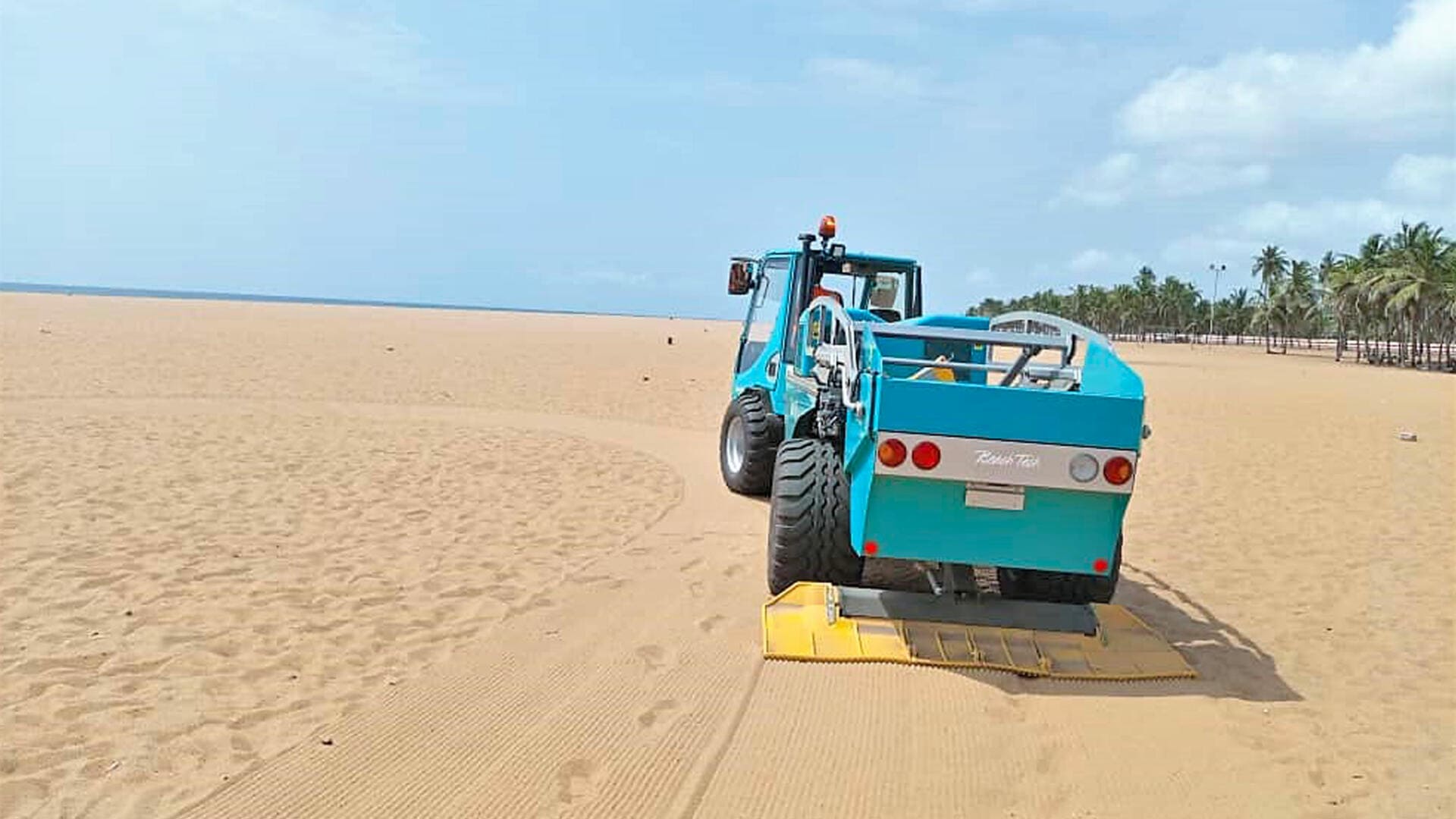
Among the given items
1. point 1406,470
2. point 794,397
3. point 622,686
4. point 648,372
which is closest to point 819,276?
point 794,397

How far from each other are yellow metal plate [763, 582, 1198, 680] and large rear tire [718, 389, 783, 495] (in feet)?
11.6

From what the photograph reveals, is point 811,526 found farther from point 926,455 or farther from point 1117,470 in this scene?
point 1117,470

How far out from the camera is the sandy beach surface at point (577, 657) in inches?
149

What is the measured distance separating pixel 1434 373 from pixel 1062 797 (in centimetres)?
5871

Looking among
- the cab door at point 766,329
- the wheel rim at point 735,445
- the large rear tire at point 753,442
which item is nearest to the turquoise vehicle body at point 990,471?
the cab door at point 766,329

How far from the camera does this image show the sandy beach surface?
3797 millimetres

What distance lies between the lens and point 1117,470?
4.76m

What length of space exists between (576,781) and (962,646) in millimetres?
2305

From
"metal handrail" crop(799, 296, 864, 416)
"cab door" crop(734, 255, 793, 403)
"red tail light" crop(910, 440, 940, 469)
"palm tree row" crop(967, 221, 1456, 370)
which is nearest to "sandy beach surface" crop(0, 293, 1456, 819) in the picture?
"red tail light" crop(910, 440, 940, 469)

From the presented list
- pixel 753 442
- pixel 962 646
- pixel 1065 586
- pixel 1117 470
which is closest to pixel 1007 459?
pixel 1117 470

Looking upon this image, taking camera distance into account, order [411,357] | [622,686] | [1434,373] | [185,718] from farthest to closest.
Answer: [1434,373] < [411,357] < [622,686] < [185,718]

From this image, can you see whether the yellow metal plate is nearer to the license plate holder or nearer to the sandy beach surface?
the sandy beach surface

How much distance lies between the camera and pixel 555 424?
1378 centimetres

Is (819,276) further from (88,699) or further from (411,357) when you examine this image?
(411,357)
